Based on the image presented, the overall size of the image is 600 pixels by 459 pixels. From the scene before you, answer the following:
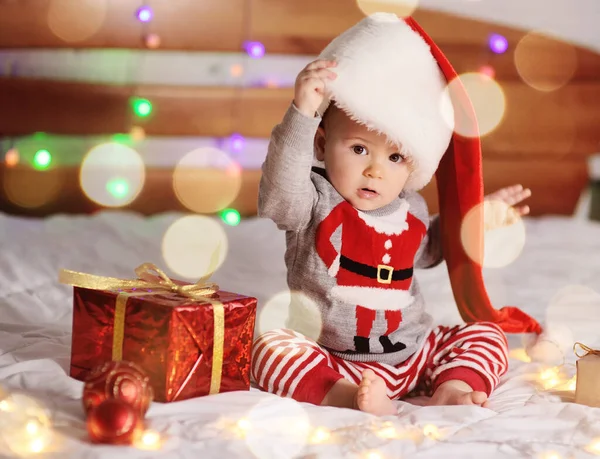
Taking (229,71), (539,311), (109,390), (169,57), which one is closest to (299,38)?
(229,71)

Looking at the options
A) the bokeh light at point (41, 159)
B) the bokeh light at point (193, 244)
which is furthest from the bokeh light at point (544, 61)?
the bokeh light at point (41, 159)

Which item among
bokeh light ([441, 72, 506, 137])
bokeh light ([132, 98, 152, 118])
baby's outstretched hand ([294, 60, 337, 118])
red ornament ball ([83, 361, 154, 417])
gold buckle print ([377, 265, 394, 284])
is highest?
bokeh light ([441, 72, 506, 137])

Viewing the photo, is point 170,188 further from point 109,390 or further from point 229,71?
point 109,390

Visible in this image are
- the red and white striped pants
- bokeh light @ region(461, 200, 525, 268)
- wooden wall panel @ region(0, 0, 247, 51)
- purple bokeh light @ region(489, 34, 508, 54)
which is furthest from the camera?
purple bokeh light @ region(489, 34, 508, 54)

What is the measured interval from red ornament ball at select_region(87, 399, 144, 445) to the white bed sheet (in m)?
0.02

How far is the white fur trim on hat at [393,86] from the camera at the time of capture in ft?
3.64

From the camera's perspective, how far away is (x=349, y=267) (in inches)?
45.2

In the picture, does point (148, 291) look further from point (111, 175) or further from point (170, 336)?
point (111, 175)

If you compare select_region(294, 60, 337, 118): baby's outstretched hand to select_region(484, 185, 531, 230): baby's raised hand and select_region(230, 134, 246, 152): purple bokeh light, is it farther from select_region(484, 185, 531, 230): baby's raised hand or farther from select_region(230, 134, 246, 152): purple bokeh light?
select_region(230, 134, 246, 152): purple bokeh light

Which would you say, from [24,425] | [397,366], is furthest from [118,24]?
A: [24,425]

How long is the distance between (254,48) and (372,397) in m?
1.78

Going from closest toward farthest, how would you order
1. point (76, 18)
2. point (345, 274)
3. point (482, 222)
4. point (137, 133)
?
1. point (345, 274)
2. point (482, 222)
3. point (76, 18)
4. point (137, 133)

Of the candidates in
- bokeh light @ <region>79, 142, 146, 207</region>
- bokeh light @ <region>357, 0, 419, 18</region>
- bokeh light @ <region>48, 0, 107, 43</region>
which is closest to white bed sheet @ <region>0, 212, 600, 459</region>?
bokeh light @ <region>79, 142, 146, 207</region>

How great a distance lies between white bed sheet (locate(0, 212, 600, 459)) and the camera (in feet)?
2.75
